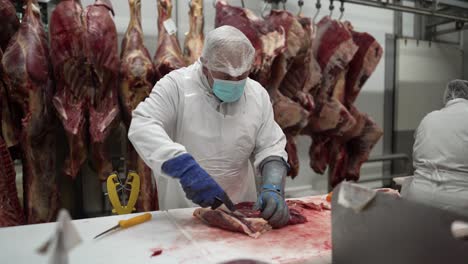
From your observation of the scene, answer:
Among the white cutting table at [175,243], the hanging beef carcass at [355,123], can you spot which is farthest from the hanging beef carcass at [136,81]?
the hanging beef carcass at [355,123]

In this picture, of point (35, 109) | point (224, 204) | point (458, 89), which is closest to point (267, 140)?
point (224, 204)

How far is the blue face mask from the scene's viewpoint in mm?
1710

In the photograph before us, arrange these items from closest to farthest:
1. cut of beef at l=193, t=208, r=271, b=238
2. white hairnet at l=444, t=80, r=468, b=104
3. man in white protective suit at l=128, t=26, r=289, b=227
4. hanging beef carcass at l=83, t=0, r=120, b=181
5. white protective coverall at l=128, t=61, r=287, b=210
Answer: cut of beef at l=193, t=208, r=271, b=238 < man in white protective suit at l=128, t=26, r=289, b=227 < white protective coverall at l=128, t=61, r=287, b=210 < hanging beef carcass at l=83, t=0, r=120, b=181 < white hairnet at l=444, t=80, r=468, b=104

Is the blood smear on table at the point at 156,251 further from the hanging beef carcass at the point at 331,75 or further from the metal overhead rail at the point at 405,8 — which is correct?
the metal overhead rail at the point at 405,8

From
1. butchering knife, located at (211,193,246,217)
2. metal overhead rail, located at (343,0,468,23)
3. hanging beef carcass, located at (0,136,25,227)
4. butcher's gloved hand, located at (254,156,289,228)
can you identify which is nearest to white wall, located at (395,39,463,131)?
metal overhead rail, located at (343,0,468,23)

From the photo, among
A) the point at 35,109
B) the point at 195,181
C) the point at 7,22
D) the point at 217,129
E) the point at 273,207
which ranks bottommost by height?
the point at 273,207

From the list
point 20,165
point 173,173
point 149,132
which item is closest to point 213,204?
point 173,173

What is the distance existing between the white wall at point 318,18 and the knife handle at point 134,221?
1.84 m

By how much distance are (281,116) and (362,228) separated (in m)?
1.98

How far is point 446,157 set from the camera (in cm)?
257

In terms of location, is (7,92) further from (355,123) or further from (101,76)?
(355,123)

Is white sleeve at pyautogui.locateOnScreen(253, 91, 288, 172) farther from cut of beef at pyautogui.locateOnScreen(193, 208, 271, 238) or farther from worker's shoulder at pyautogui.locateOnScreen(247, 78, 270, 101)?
cut of beef at pyautogui.locateOnScreen(193, 208, 271, 238)

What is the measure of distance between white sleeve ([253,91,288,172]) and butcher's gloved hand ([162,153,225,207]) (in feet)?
1.40

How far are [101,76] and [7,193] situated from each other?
35.2 inches
